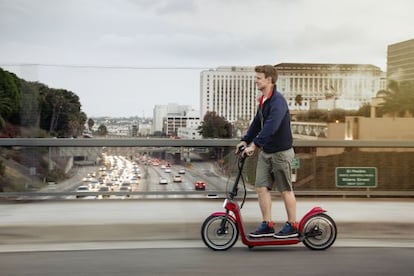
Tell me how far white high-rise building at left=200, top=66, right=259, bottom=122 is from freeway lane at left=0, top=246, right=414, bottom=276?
10.2 feet

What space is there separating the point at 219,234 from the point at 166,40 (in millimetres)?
4251

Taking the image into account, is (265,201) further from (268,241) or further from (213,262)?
(213,262)

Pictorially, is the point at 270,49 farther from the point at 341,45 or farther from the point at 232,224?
the point at 232,224

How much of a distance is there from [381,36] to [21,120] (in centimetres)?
538

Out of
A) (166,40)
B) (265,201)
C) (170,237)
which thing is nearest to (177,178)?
(166,40)

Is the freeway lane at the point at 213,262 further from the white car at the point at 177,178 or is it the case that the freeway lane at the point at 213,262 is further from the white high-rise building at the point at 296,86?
the white high-rise building at the point at 296,86

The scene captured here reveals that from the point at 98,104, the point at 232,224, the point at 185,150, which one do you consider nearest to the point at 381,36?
the point at 185,150

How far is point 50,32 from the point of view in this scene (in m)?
9.34

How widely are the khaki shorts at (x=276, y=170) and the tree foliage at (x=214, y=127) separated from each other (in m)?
2.83

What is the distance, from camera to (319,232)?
6.25 meters

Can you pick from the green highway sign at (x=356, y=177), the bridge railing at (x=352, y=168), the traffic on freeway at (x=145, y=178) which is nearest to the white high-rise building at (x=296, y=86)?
the bridge railing at (x=352, y=168)

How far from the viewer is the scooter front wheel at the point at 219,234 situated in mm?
6156

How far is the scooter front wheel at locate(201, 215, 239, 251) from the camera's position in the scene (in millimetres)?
6156

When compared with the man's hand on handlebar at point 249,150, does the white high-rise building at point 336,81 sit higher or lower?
higher
